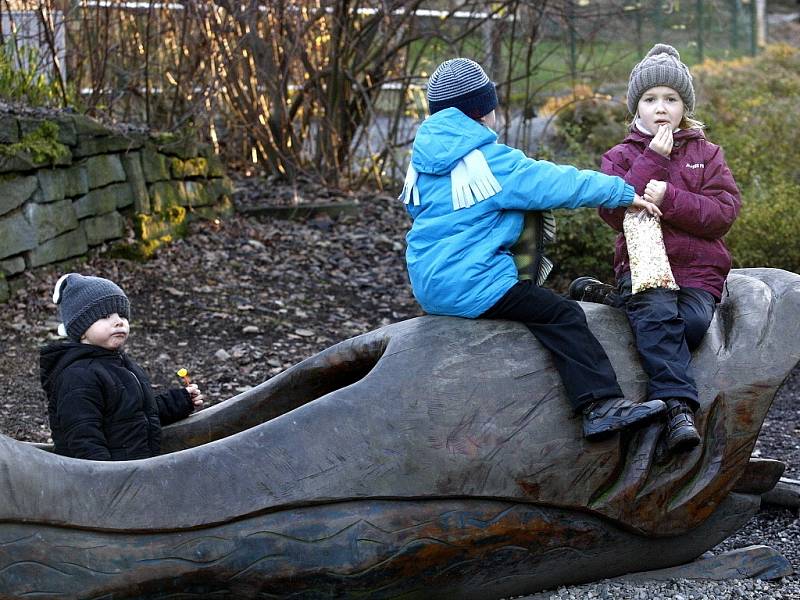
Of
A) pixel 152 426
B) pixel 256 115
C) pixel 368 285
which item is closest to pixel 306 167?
pixel 256 115

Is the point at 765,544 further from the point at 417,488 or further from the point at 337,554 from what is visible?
the point at 337,554

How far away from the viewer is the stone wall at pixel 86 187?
Result: 754 cm

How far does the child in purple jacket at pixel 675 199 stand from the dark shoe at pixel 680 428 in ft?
0.49

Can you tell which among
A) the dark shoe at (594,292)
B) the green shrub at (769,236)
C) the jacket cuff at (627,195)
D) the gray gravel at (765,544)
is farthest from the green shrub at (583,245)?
the jacket cuff at (627,195)

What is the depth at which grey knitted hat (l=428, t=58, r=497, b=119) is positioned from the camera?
12.2ft

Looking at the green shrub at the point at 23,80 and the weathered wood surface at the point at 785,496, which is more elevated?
the green shrub at the point at 23,80

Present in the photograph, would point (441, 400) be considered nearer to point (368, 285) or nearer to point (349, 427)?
point (349, 427)

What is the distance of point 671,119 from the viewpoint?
401 cm

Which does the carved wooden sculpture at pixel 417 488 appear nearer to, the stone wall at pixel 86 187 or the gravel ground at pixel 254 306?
the gravel ground at pixel 254 306

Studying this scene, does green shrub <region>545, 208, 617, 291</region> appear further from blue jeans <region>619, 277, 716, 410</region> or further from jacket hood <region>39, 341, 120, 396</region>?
jacket hood <region>39, 341, 120, 396</region>

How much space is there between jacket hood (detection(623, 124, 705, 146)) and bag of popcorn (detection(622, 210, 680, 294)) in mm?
302

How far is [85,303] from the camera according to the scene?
3938mm

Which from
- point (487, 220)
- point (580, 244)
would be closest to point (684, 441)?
point (487, 220)

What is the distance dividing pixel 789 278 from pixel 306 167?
7.61m
